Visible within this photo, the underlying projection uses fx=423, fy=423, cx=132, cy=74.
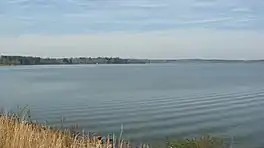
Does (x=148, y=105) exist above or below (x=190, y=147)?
above

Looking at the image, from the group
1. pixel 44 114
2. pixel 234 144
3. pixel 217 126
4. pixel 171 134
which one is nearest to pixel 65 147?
pixel 234 144

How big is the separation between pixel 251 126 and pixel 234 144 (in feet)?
14.3

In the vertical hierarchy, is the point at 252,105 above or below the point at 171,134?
above

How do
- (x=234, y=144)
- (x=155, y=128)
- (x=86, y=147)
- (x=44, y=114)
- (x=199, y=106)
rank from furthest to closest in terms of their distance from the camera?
1. (x=199, y=106)
2. (x=44, y=114)
3. (x=155, y=128)
4. (x=234, y=144)
5. (x=86, y=147)

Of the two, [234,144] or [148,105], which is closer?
[234,144]

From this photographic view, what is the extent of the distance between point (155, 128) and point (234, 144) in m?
4.10

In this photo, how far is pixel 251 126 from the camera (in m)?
18.3

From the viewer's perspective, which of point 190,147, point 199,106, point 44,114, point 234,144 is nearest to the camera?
point 190,147

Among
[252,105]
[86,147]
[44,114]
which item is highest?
[252,105]

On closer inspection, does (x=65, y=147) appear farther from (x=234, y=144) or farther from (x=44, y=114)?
(x=44, y=114)

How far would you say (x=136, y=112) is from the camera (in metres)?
22.4

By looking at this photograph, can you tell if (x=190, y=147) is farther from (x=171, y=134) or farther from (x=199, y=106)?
(x=199, y=106)

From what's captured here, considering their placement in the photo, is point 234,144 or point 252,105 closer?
point 234,144

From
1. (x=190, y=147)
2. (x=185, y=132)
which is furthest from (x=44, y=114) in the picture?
(x=190, y=147)
